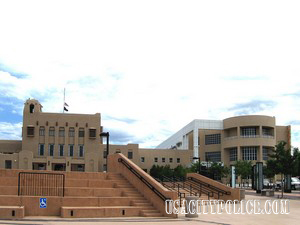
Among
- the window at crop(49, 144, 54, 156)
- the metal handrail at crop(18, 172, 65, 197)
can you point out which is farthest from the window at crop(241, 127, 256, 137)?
the metal handrail at crop(18, 172, 65, 197)

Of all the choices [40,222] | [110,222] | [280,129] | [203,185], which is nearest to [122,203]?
[110,222]

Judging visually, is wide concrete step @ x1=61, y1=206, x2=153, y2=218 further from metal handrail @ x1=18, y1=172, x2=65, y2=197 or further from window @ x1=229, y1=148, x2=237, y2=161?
window @ x1=229, y1=148, x2=237, y2=161

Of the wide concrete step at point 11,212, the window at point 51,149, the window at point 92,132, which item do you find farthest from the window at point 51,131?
the wide concrete step at point 11,212

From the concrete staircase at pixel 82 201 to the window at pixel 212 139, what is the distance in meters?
76.8

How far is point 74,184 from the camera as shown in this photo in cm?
1867

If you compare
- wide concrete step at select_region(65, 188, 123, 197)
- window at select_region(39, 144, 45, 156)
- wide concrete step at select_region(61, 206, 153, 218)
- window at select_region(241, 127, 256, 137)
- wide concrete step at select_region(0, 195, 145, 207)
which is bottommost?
wide concrete step at select_region(61, 206, 153, 218)

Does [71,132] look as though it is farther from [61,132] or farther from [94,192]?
[94,192]

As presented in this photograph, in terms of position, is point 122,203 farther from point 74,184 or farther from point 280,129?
point 280,129

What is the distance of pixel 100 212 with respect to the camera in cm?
1545

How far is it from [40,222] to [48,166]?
2488 inches

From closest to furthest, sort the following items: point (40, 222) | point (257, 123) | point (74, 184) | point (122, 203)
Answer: point (40, 222)
point (122, 203)
point (74, 184)
point (257, 123)

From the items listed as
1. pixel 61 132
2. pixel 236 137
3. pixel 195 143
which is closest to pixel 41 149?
pixel 61 132

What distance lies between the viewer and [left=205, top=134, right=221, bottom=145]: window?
310ft

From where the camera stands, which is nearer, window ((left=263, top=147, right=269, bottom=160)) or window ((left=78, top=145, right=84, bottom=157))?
window ((left=78, top=145, right=84, bottom=157))
